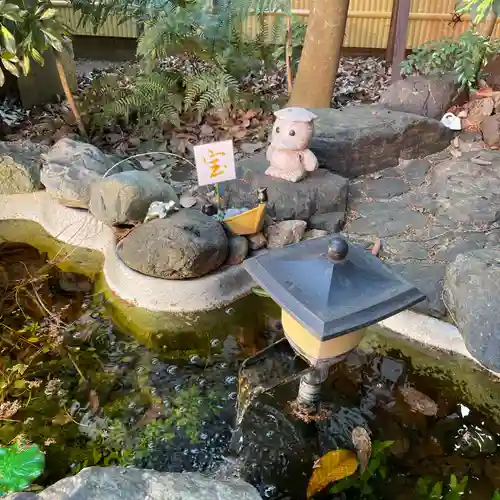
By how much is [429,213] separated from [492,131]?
1334 mm

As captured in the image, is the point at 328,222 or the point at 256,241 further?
the point at 328,222

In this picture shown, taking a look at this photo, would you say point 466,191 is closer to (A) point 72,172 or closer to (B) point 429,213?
(B) point 429,213

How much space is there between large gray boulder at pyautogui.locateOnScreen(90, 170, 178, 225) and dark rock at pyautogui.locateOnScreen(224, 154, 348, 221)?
681 mm

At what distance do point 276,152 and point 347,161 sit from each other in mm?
908

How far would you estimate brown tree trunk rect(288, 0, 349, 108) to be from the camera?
4.99m

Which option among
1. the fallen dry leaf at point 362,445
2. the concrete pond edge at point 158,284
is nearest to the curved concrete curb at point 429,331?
the concrete pond edge at point 158,284

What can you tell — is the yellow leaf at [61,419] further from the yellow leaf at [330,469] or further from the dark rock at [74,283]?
the yellow leaf at [330,469]

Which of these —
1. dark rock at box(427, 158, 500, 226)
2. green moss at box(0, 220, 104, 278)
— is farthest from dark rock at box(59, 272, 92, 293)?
dark rock at box(427, 158, 500, 226)

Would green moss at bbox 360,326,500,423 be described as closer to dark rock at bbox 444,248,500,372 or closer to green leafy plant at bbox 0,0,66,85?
dark rock at bbox 444,248,500,372

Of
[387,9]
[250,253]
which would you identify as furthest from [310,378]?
[387,9]

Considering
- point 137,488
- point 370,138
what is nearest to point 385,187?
point 370,138

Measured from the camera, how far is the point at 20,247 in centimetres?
413

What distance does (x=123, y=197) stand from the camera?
364 cm

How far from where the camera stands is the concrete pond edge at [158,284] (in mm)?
3209
